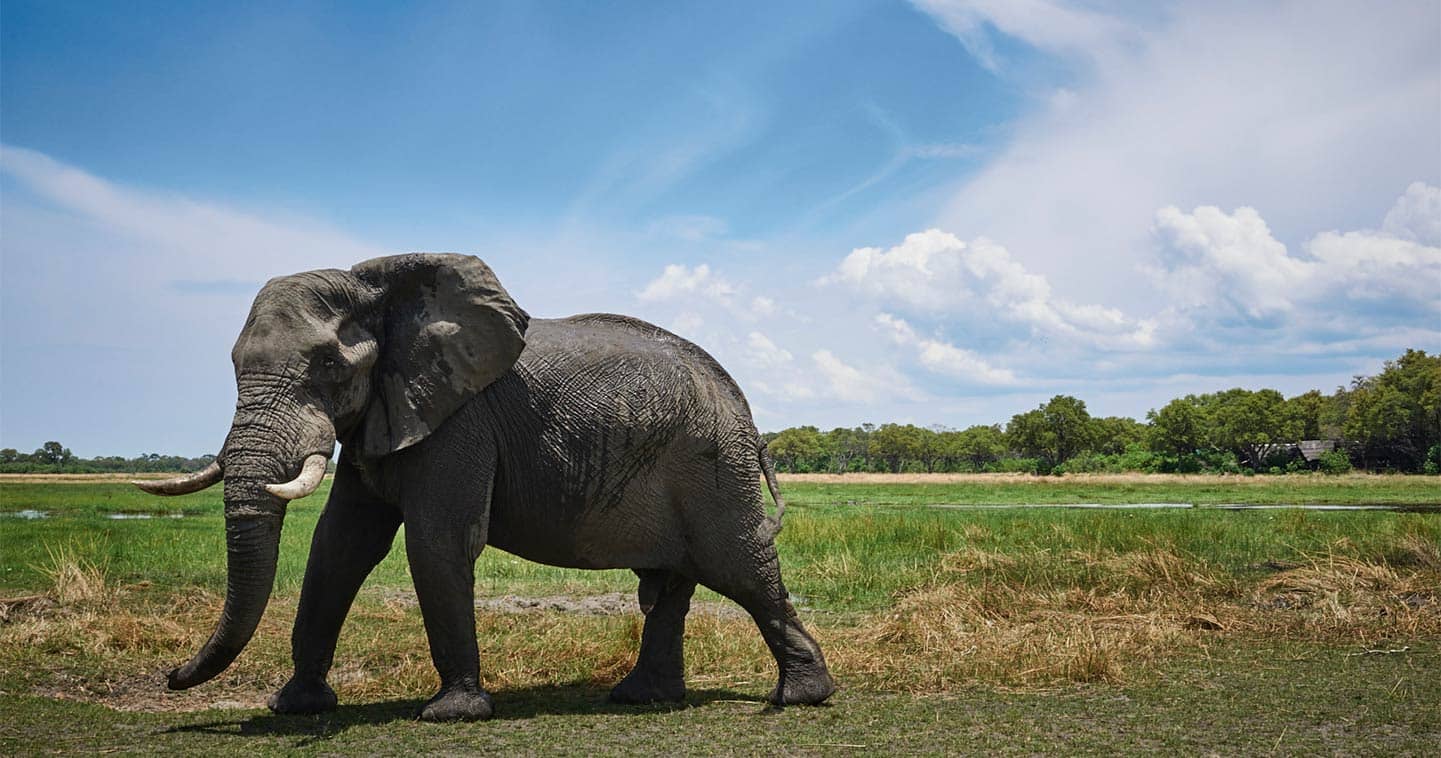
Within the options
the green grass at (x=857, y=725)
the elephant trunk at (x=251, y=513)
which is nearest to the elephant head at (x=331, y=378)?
the elephant trunk at (x=251, y=513)

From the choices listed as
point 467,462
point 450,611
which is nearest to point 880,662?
point 450,611

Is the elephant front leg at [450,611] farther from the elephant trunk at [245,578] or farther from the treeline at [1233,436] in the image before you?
the treeline at [1233,436]

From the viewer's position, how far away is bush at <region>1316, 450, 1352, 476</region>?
66938 mm

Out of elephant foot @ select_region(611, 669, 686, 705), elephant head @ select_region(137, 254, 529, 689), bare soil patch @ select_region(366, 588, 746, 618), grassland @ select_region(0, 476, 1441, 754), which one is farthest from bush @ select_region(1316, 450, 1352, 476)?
elephant head @ select_region(137, 254, 529, 689)

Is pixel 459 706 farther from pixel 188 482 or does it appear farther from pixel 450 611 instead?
pixel 188 482

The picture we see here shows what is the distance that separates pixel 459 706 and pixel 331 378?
6.32 feet

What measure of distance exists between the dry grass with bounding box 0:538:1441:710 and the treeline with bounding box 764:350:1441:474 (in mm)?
44131

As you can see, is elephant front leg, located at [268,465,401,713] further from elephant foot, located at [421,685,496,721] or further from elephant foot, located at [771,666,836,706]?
elephant foot, located at [771,666,836,706]

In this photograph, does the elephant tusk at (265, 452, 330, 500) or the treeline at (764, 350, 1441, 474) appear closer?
the elephant tusk at (265, 452, 330, 500)

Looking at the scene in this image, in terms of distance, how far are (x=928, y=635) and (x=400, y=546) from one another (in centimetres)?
1148

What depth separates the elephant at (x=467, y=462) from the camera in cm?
567

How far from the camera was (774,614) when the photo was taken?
22.5 feet

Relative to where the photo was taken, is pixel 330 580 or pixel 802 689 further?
pixel 802 689

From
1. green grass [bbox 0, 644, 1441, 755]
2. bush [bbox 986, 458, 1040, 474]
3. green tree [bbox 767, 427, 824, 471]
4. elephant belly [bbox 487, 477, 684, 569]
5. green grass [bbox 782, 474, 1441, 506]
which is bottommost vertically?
green grass [bbox 0, 644, 1441, 755]
